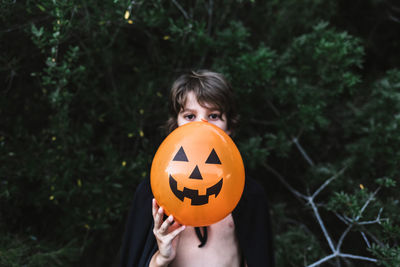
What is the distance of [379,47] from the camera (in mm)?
3654

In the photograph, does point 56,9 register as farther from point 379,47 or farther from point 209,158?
point 379,47

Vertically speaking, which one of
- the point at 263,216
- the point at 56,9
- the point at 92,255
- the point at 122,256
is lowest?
the point at 92,255

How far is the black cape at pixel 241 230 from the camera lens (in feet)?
6.38

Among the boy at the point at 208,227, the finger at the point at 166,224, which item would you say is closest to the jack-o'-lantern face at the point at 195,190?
the finger at the point at 166,224

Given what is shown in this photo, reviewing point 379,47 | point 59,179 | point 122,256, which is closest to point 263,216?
point 122,256

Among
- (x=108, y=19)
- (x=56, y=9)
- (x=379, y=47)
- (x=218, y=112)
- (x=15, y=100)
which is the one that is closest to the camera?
(x=218, y=112)

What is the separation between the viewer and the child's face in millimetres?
1888

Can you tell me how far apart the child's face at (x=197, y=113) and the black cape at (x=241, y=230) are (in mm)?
595

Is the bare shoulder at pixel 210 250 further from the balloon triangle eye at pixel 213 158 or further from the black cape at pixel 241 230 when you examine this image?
the balloon triangle eye at pixel 213 158

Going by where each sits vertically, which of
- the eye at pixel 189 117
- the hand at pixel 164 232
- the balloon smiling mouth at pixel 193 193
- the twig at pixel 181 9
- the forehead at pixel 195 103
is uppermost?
the twig at pixel 181 9

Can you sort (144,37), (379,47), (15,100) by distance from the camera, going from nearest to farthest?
(15,100) < (144,37) < (379,47)

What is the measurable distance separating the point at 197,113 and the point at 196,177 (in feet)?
2.02

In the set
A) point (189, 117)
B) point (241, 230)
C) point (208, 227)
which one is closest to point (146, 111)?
point (189, 117)

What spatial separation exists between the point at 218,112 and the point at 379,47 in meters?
3.03
